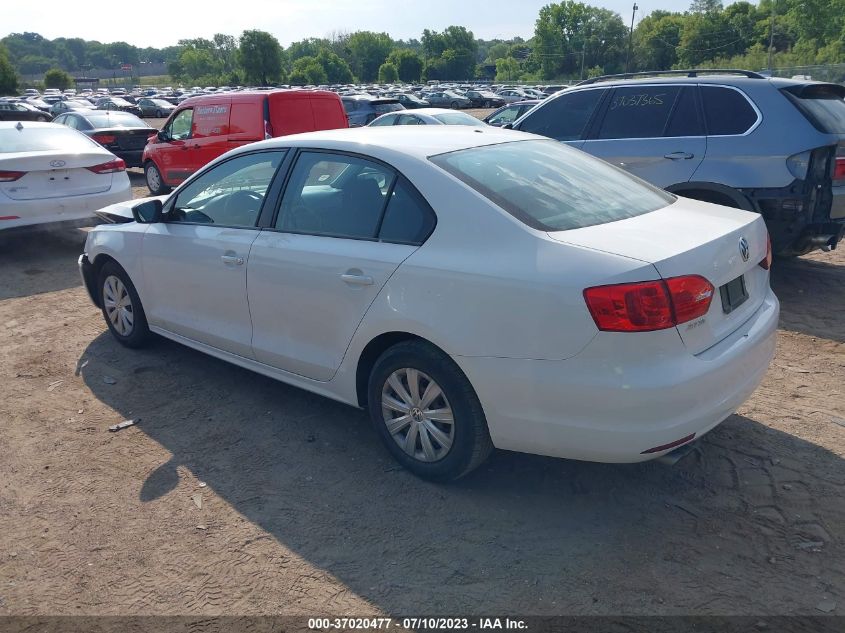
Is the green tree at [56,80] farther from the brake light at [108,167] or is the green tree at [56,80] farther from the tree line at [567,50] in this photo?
the brake light at [108,167]

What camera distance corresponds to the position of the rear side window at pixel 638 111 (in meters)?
6.74

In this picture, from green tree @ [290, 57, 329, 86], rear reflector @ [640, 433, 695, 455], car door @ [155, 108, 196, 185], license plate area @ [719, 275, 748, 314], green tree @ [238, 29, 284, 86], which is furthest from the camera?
green tree @ [290, 57, 329, 86]

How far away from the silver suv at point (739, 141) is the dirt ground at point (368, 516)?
166cm

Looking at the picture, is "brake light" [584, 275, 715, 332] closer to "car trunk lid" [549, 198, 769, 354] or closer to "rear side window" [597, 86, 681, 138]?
"car trunk lid" [549, 198, 769, 354]

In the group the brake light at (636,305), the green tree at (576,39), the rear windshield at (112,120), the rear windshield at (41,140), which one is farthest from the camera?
the green tree at (576,39)

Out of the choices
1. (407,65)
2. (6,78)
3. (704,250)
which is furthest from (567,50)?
(704,250)

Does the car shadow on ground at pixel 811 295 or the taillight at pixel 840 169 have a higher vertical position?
the taillight at pixel 840 169

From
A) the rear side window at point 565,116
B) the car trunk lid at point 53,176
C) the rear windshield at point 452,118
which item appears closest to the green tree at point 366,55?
the rear windshield at point 452,118

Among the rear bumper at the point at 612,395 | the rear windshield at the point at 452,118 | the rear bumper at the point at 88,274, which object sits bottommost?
the rear bumper at the point at 88,274

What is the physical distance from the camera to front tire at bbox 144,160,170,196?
43.5 ft

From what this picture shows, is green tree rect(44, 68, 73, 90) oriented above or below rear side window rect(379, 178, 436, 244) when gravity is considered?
above

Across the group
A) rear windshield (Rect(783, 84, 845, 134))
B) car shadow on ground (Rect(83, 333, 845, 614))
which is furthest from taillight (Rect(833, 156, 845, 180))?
car shadow on ground (Rect(83, 333, 845, 614))

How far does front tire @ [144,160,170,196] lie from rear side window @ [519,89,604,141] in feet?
27.0

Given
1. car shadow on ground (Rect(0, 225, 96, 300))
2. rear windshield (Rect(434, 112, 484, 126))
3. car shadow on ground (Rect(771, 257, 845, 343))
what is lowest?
car shadow on ground (Rect(0, 225, 96, 300))
